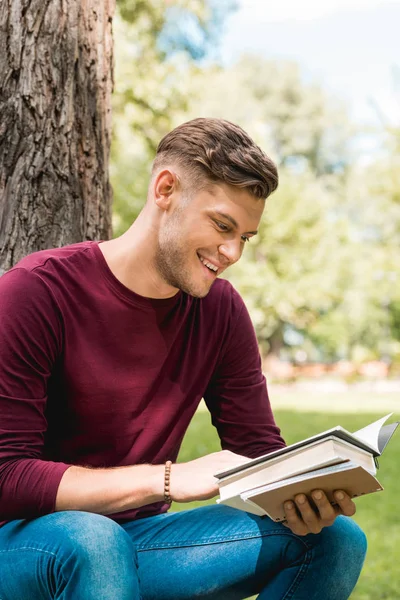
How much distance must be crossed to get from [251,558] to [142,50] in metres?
12.3

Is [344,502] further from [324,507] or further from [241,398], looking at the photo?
[241,398]

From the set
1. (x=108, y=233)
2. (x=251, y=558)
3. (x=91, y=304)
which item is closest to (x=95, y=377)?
(x=91, y=304)

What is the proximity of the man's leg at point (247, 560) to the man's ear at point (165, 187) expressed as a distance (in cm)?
95

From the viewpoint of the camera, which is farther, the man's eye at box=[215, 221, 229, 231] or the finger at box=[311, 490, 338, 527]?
the man's eye at box=[215, 221, 229, 231]

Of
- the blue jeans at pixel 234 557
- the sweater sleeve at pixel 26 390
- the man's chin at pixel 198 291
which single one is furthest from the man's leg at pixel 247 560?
the man's chin at pixel 198 291

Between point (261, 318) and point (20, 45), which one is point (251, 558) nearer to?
point (20, 45)

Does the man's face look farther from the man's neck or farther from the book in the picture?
the book

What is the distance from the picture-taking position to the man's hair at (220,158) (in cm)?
233

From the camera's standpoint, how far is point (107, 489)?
2.03 m

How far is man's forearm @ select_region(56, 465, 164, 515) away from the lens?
6.60 ft

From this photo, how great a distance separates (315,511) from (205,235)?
A: 0.83 m

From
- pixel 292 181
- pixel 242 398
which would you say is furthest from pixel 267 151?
pixel 242 398

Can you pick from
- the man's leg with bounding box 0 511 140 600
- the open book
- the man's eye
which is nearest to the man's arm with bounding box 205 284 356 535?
the man's eye

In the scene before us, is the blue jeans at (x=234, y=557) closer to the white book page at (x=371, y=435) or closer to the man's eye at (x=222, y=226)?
the white book page at (x=371, y=435)
